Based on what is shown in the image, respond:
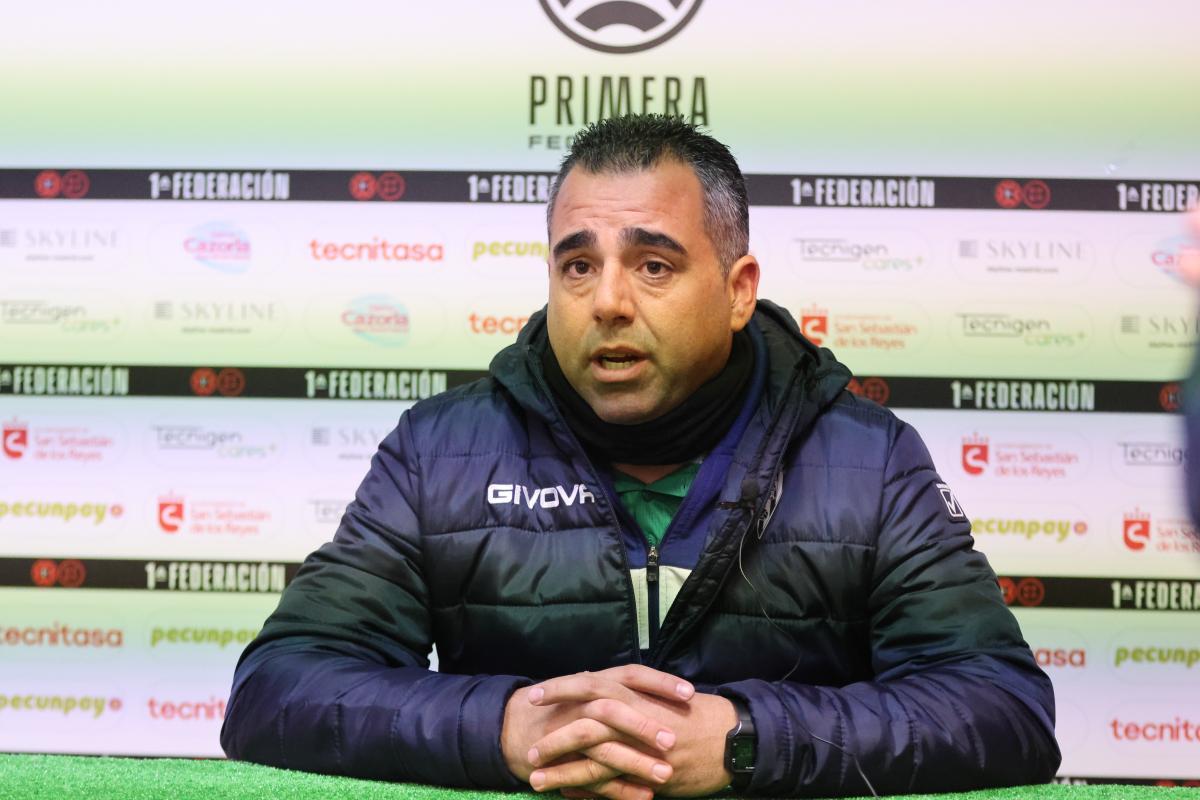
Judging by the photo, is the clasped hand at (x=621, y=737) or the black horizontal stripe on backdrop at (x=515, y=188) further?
the black horizontal stripe on backdrop at (x=515, y=188)

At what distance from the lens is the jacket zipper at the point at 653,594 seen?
1.54 m

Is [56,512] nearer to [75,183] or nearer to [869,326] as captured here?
[75,183]

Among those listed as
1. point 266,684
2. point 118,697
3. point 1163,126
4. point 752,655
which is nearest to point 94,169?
point 118,697

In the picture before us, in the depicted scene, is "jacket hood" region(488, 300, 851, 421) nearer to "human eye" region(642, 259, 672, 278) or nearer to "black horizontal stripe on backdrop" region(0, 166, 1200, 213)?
"human eye" region(642, 259, 672, 278)

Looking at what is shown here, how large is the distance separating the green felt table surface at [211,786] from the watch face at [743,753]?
0.16m

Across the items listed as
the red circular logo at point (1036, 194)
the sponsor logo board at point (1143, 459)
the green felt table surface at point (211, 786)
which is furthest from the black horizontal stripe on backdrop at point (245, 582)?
the green felt table surface at point (211, 786)

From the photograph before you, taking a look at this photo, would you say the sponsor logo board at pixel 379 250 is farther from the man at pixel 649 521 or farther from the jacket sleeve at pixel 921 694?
the jacket sleeve at pixel 921 694

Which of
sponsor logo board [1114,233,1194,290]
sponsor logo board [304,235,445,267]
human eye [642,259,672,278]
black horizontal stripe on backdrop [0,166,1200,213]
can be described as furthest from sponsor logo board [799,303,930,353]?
human eye [642,259,672,278]

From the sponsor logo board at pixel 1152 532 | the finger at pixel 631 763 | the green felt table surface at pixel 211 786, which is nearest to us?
the green felt table surface at pixel 211 786

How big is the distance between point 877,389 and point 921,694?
4.75 feet

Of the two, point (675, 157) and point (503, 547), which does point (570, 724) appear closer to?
point (503, 547)

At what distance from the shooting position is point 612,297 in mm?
1501

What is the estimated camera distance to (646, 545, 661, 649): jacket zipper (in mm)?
1535

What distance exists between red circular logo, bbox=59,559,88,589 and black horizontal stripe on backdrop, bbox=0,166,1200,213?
2.74 feet
